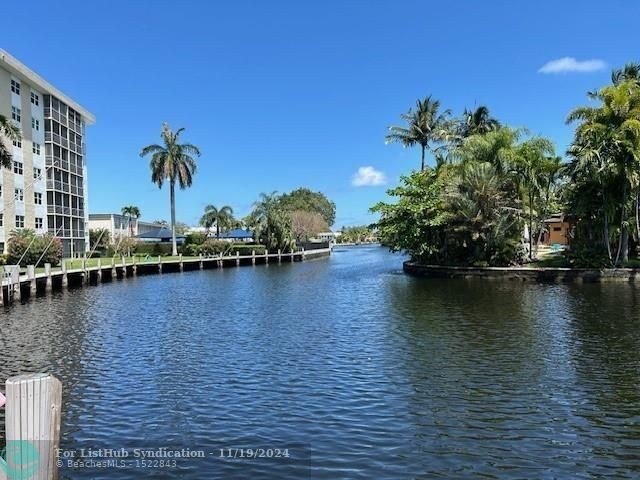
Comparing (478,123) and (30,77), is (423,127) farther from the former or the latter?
(30,77)

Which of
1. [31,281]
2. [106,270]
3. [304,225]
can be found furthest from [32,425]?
[304,225]

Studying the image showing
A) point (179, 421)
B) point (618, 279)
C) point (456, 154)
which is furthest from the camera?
point (456, 154)

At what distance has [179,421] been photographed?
9.75m

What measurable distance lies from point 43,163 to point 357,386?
2167 inches

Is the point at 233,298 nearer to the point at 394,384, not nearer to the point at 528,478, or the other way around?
the point at 394,384

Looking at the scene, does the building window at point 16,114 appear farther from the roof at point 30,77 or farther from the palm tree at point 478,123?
the palm tree at point 478,123

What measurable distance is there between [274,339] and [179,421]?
25.5 feet

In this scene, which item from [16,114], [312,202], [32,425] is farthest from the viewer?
[312,202]

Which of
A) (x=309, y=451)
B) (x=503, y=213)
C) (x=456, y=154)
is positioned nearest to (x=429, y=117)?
(x=456, y=154)

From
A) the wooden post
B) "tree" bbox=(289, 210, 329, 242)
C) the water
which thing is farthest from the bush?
"tree" bbox=(289, 210, 329, 242)

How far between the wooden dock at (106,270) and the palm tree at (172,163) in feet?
30.3

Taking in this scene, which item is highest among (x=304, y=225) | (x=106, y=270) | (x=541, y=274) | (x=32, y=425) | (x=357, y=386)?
(x=304, y=225)

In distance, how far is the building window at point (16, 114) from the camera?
5215 cm

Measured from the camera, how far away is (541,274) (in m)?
37.2
